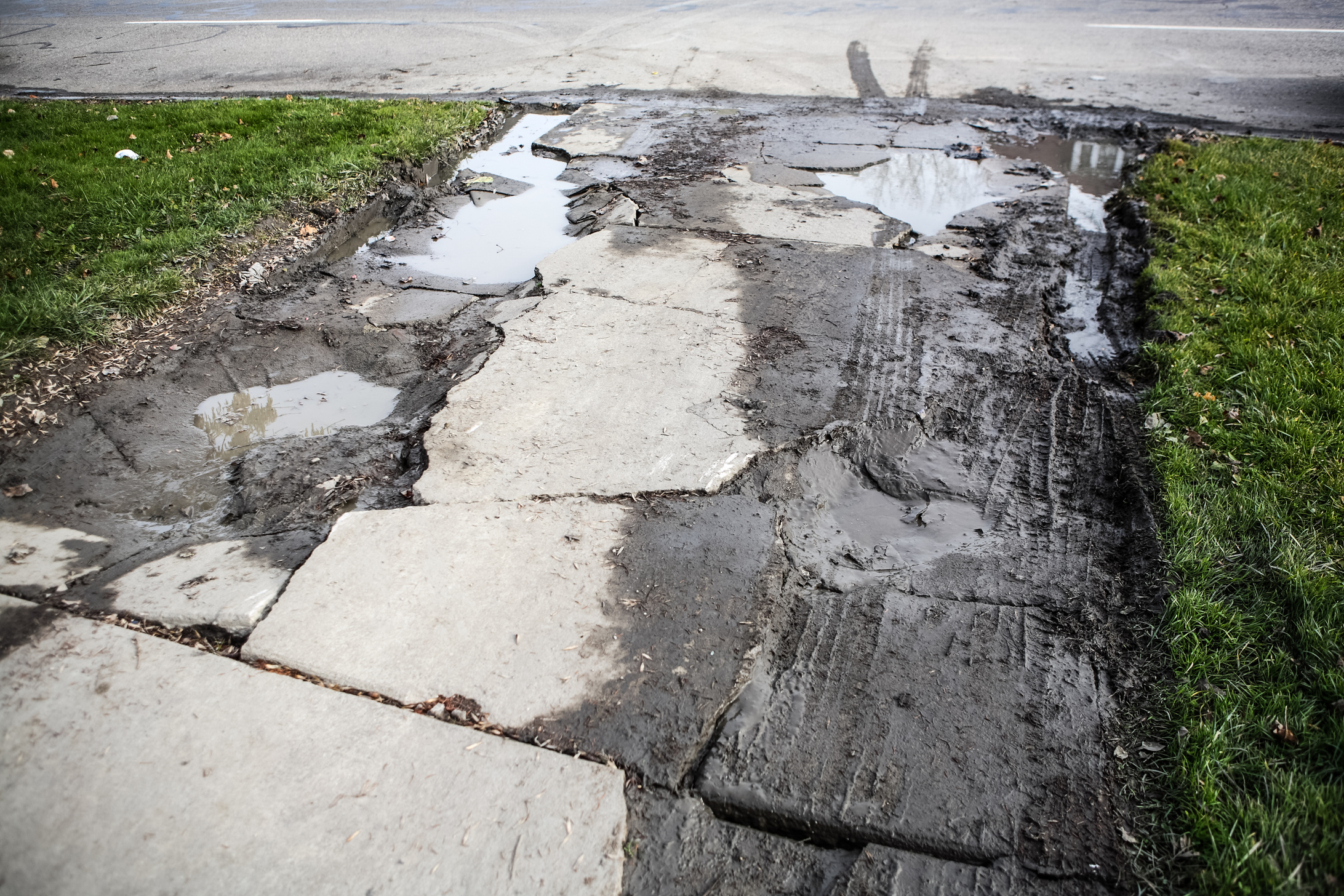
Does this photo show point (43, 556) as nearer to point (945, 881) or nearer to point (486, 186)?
point (945, 881)

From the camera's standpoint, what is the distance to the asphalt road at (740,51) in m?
8.15

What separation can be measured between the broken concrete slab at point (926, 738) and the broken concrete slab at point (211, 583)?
155 cm

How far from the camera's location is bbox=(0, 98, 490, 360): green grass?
4.15 metres

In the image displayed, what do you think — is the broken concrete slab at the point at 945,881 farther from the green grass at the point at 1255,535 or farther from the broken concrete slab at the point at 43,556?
the broken concrete slab at the point at 43,556

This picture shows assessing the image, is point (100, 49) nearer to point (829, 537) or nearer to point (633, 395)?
point (633, 395)

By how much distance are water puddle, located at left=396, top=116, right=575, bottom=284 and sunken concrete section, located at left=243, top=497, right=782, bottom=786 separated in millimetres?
2498

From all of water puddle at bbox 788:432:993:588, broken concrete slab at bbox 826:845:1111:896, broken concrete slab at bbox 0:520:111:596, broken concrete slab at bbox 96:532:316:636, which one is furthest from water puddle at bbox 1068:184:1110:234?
broken concrete slab at bbox 0:520:111:596

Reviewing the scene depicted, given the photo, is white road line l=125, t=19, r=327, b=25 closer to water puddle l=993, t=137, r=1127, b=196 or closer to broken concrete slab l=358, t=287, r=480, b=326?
broken concrete slab l=358, t=287, r=480, b=326

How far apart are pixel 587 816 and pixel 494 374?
2211 mm

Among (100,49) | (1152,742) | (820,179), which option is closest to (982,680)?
(1152,742)

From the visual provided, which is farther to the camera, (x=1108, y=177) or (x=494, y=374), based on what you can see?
(x=1108, y=177)

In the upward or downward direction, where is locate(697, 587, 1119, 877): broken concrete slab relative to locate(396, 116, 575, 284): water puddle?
downward

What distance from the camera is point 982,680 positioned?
227 centimetres

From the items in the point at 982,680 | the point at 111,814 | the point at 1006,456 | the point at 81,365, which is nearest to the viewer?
the point at 111,814
